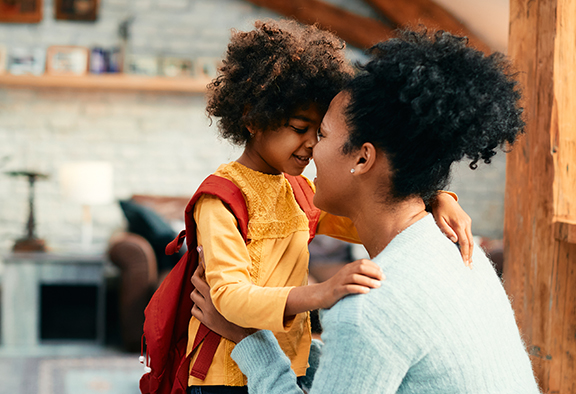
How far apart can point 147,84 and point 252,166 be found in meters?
3.88

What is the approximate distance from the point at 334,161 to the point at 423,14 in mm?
4401

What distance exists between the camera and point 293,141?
1.15 metres

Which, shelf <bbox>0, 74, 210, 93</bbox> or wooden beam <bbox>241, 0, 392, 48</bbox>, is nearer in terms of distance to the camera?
shelf <bbox>0, 74, 210, 93</bbox>

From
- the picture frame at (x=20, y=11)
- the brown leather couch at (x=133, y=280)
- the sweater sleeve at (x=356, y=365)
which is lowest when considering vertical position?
the brown leather couch at (x=133, y=280)

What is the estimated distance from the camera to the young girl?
3.48 ft

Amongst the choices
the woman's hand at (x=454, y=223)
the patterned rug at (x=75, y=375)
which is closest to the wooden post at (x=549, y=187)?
the woman's hand at (x=454, y=223)

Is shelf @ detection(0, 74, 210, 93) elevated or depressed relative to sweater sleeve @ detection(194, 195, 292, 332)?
elevated

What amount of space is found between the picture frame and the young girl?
449 cm

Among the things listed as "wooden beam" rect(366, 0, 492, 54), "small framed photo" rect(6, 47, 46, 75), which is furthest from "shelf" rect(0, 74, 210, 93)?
"wooden beam" rect(366, 0, 492, 54)

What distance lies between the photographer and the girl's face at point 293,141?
115 cm

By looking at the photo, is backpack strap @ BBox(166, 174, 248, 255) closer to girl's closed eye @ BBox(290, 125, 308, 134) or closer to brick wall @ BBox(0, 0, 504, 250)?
girl's closed eye @ BBox(290, 125, 308, 134)

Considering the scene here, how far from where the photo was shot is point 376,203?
993 millimetres

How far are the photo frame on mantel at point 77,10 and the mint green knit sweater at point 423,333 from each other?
193 inches

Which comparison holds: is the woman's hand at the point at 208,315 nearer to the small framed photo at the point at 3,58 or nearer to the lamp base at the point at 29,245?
the lamp base at the point at 29,245
